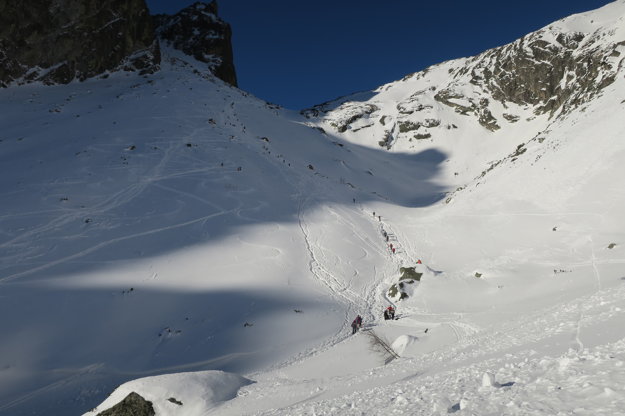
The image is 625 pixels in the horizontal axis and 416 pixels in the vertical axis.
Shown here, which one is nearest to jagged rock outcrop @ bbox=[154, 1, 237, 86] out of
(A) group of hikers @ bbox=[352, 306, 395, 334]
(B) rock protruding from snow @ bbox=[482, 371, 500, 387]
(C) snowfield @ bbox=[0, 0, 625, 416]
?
(C) snowfield @ bbox=[0, 0, 625, 416]

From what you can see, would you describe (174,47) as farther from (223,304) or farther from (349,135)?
(223,304)

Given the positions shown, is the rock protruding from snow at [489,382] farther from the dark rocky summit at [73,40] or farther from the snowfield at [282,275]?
the dark rocky summit at [73,40]

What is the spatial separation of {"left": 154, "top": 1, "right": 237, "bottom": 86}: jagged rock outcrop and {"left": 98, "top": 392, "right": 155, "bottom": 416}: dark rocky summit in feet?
250

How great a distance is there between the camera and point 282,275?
20.0m

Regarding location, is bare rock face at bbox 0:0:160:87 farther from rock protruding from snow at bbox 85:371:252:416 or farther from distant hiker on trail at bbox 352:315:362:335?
distant hiker on trail at bbox 352:315:362:335

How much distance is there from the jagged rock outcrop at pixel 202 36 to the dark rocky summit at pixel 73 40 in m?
15.5

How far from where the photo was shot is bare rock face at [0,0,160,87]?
4359 centimetres

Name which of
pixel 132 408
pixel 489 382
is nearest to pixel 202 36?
pixel 132 408

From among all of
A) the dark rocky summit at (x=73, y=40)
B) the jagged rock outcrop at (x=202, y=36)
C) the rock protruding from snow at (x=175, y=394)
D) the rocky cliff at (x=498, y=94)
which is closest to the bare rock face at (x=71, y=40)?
the dark rocky summit at (x=73, y=40)

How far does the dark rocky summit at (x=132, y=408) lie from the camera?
943 centimetres

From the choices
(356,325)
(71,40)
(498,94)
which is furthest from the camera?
(498,94)

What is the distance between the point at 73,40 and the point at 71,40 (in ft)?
0.91

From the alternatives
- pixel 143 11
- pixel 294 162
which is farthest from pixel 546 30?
pixel 143 11

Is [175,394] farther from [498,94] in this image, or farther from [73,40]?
[498,94]
